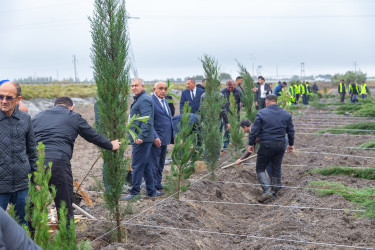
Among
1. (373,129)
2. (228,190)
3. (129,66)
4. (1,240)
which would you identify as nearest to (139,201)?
(228,190)

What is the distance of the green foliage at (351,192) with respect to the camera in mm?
5995

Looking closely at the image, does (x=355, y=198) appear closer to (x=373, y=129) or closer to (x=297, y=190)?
(x=297, y=190)

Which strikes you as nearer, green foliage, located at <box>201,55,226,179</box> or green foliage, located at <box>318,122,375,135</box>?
green foliage, located at <box>201,55,226,179</box>

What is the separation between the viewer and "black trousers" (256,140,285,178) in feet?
24.8

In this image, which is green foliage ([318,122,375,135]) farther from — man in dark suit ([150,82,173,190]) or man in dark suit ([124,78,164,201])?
man in dark suit ([124,78,164,201])

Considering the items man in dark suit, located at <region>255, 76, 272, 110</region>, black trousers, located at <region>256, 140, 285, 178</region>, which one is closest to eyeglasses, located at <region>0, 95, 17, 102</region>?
black trousers, located at <region>256, 140, 285, 178</region>

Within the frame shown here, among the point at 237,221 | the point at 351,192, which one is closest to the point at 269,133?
the point at 351,192

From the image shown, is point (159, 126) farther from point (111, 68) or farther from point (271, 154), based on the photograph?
point (111, 68)

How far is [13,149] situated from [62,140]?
2.51ft

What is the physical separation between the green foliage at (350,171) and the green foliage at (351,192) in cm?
105

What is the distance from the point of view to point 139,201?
7.03m

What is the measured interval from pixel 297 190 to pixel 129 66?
395 cm

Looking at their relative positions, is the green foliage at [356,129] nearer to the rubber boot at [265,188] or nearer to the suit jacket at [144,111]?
the rubber boot at [265,188]

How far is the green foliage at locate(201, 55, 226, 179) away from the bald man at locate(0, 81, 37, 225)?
4411mm
